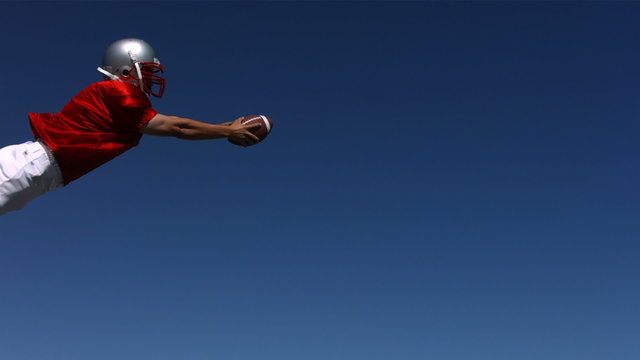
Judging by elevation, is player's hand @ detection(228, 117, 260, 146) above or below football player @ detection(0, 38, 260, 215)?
above

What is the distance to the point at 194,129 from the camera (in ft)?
29.7

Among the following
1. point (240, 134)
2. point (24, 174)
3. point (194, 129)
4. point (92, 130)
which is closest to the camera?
point (24, 174)

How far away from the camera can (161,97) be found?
379 inches

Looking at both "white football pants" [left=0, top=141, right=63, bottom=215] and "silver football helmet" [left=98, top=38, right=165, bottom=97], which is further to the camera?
"silver football helmet" [left=98, top=38, right=165, bottom=97]

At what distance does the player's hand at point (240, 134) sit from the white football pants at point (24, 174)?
7.63 feet

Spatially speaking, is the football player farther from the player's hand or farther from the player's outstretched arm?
the player's hand

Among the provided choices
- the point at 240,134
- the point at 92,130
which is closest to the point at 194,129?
the point at 240,134

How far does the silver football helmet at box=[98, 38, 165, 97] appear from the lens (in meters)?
9.22

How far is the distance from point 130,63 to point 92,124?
1028 mm

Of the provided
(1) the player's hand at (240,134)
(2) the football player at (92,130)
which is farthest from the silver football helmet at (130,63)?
(1) the player's hand at (240,134)

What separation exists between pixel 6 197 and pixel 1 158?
481mm

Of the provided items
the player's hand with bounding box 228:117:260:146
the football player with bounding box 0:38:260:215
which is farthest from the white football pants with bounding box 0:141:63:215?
the player's hand with bounding box 228:117:260:146

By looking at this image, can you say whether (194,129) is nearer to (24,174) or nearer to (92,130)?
(92,130)

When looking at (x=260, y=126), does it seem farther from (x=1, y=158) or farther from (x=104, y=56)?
(x=1, y=158)
